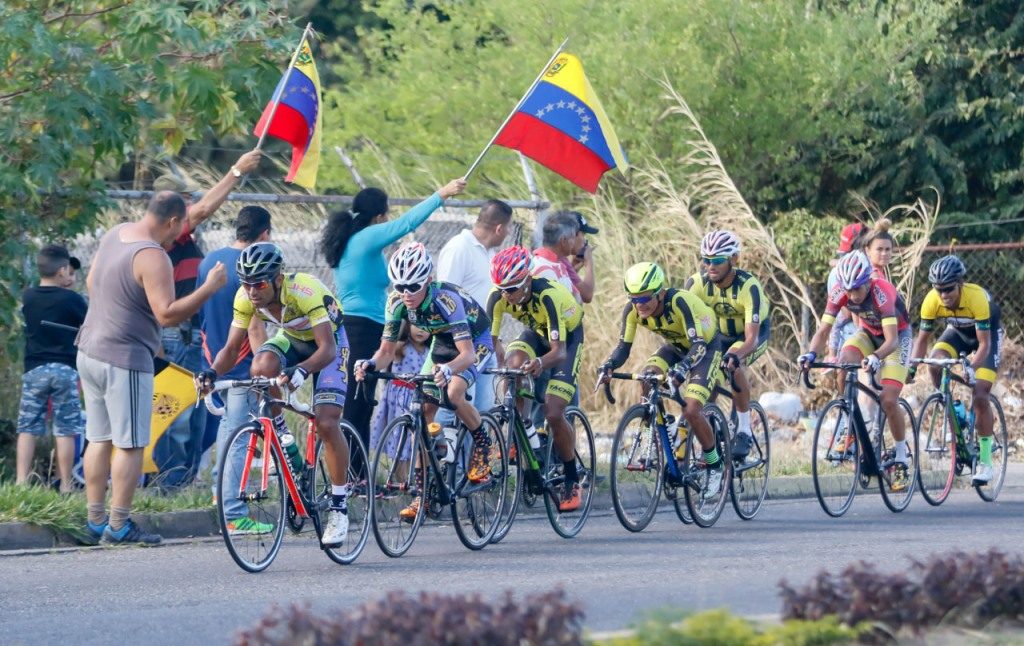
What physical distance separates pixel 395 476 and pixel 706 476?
9.53 ft

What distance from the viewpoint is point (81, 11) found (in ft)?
40.2

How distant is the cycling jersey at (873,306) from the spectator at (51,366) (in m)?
5.57

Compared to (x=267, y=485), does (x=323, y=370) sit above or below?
above

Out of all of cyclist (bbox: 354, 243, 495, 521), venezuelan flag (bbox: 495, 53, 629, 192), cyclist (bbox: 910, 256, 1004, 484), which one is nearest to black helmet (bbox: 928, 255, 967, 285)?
cyclist (bbox: 910, 256, 1004, 484)

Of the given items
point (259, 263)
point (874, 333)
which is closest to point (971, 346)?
point (874, 333)

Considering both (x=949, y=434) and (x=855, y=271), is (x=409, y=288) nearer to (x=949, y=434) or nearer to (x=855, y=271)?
(x=855, y=271)

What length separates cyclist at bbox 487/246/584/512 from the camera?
1055 cm

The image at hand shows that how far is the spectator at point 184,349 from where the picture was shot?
38.3ft

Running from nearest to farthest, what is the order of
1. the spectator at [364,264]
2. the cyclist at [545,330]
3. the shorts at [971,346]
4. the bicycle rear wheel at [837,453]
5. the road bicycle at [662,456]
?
the cyclist at [545,330] → the road bicycle at [662,456] → the spectator at [364,264] → the bicycle rear wheel at [837,453] → the shorts at [971,346]

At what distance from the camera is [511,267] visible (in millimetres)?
10492

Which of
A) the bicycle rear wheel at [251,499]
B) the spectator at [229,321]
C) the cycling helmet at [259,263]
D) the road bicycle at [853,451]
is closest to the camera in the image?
the bicycle rear wheel at [251,499]

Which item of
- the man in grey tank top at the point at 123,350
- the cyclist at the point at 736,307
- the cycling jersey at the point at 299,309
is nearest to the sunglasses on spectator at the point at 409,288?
the cycling jersey at the point at 299,309

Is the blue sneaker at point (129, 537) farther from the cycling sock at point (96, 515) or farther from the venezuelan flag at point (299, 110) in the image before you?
the venezuelan flag at point (299, 110)

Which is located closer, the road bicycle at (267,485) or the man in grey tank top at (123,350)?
the road bicycle at (267,485)
